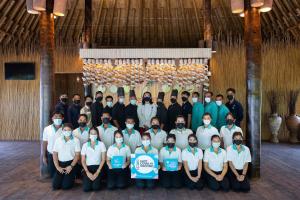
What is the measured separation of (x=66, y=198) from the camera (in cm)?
417

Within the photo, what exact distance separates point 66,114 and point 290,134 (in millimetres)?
6684

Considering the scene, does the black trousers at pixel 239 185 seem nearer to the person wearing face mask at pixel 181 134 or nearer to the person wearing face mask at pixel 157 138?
the person wearing face mask at pixel 181 134

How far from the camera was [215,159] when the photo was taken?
4.53m

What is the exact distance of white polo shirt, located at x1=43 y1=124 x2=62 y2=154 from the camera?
16.0ft

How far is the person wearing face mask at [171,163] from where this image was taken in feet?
14.9

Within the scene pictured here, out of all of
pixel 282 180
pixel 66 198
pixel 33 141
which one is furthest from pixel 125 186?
pixel 33 141

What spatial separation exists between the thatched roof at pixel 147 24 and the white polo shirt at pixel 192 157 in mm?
5318

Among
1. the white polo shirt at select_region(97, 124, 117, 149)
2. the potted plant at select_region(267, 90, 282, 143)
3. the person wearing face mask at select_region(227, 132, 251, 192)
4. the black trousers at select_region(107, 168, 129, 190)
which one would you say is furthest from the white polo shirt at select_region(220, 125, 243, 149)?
the potted plant at select_region(267, 90, 282, 143)

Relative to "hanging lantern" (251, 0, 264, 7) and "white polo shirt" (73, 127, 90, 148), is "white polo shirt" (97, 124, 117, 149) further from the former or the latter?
"hanging lantern" (251, 0, 264, 7)

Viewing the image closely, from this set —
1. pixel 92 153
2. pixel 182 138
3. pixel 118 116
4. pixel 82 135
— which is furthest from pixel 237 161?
pixel 82 135

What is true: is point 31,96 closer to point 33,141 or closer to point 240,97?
point 33,141

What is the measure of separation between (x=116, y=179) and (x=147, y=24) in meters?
6.30

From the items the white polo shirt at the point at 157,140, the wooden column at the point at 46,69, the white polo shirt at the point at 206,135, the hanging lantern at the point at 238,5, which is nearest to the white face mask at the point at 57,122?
the wooden column at the point at 46,69

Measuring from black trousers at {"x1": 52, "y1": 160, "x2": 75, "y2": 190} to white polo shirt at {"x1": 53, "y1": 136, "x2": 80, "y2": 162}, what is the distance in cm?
8
